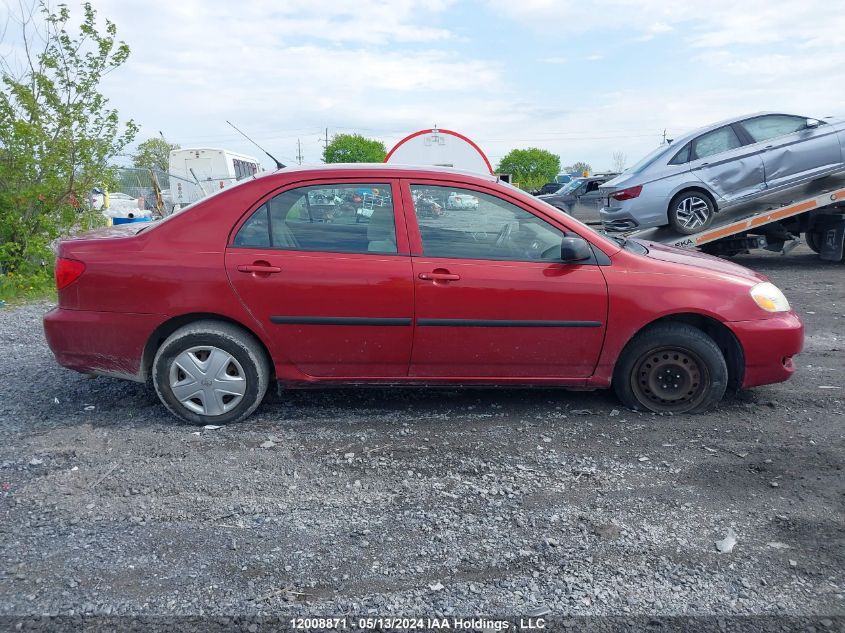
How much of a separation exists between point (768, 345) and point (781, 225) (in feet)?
24.6

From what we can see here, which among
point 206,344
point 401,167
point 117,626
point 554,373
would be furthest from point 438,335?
point 117,626

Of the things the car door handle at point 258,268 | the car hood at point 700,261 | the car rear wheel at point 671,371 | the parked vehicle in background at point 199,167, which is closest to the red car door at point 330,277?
the car door handle at point 258,268

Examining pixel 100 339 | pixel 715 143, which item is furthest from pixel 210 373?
pixel 715 143

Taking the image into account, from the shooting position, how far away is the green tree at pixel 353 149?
52.8m

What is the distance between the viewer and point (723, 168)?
33.4ft

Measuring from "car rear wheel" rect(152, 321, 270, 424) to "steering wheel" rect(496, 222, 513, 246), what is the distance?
168 cm

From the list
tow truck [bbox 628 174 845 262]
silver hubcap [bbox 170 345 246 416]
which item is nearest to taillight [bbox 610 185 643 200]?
tow truck [bbox 628 174 845 262]

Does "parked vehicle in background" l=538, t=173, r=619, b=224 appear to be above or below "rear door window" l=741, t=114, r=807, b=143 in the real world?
below

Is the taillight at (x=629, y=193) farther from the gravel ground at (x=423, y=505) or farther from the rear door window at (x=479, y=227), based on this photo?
the rear door window at (x=479, y=227)

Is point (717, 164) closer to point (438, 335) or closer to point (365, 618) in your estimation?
point (438, 335)

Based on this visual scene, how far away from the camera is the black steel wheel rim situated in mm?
4477

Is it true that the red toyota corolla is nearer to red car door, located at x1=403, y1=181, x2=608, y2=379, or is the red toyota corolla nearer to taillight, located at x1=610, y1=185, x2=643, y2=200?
red car door, located at x1=403, y1=181, x2=608, y2=379

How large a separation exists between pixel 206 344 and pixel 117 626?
202 cm

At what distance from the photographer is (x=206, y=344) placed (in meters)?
4.26
